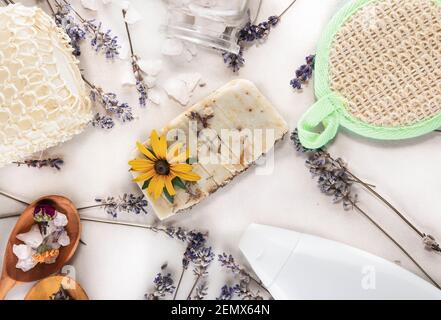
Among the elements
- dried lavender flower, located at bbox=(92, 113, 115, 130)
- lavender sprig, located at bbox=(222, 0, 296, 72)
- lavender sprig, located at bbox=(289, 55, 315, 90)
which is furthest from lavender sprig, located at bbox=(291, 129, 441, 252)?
dried lavender flower, located at bbox=(92, 113, 115, 130)

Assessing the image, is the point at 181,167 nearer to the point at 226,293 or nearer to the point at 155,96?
the point at 155,96

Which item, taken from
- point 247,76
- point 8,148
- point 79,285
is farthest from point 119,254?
point 247,76

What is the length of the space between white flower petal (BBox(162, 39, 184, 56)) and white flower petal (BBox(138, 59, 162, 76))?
32 mm

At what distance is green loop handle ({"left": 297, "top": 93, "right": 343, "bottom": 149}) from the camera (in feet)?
3.23

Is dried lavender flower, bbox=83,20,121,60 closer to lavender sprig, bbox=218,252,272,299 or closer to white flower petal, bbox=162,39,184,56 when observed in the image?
white flower petal, bbox=162,39,184,56

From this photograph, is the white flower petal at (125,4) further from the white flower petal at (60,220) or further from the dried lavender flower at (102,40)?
the white flower petal at (60,220)

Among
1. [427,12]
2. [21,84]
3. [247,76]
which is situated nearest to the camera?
[21,84]

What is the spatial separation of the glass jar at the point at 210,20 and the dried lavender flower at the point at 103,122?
234mm

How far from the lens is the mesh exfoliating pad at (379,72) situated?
37.7 inches

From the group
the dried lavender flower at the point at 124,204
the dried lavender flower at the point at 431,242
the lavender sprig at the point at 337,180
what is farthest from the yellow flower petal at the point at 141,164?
the dried lavender flower at the point at 431,242

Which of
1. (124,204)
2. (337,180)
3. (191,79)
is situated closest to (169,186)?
(124,204)

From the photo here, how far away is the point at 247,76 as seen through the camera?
106 cm

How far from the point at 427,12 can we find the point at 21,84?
2.63 feet
